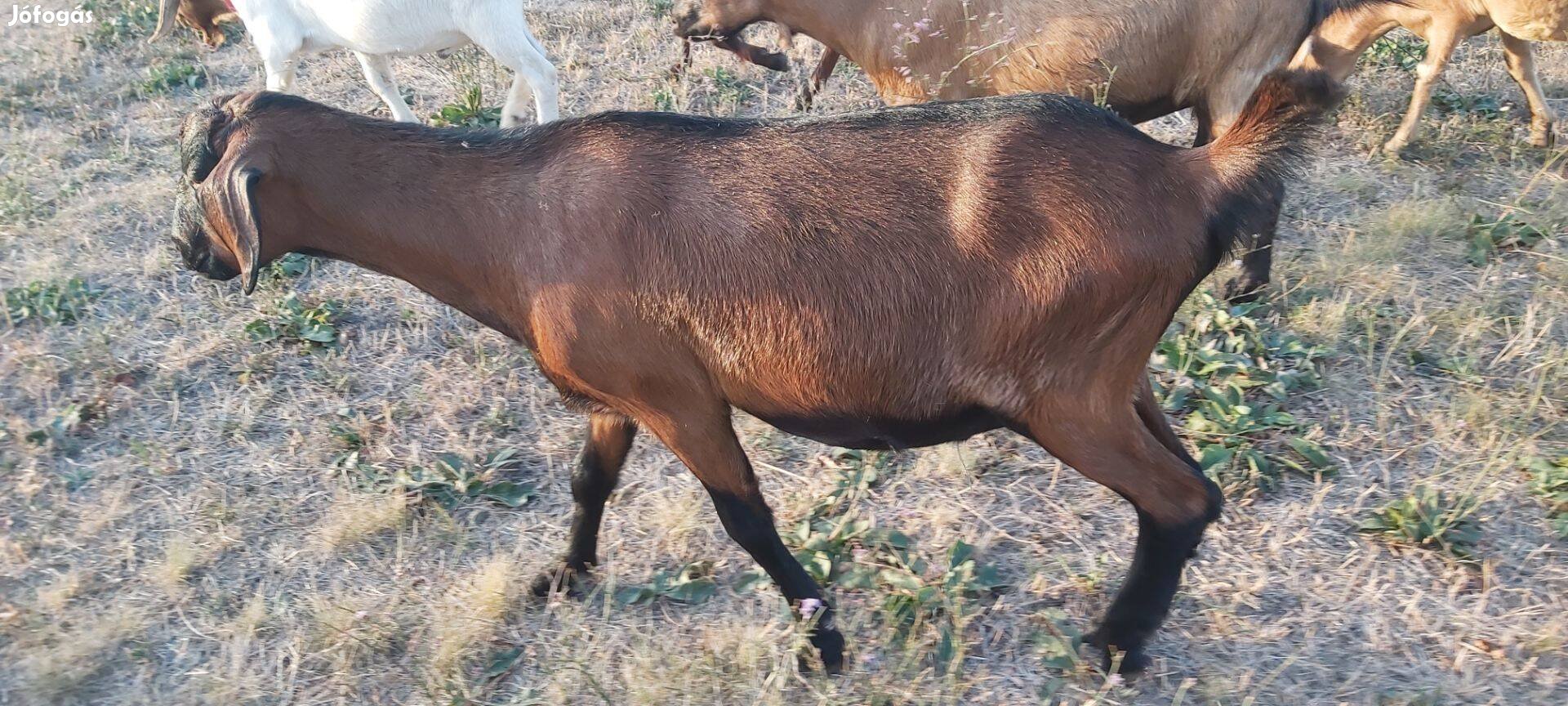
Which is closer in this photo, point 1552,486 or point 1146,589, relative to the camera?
point 1146,589

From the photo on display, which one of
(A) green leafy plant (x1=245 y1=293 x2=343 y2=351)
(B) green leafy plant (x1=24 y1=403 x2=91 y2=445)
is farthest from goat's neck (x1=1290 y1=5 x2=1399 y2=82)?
(B) green leafy plant (x1=24 y1=403 x2=91 y2=445)

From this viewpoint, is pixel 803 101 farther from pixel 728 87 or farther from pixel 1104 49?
pixel 1104 49

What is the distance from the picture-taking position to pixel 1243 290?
4.50m

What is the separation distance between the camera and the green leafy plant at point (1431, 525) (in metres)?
3.20

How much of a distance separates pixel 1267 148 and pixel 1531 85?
4542 mm

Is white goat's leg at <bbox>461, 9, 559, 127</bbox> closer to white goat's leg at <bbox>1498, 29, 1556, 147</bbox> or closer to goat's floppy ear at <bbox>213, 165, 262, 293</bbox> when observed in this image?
goat's floppy ear at <bbox>213, 165, 262, 293</bbox>

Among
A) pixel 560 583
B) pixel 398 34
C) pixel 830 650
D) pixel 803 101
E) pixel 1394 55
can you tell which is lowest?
pixel 560 583

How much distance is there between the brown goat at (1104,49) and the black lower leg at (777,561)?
2.59 meters

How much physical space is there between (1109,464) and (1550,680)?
1.45 m

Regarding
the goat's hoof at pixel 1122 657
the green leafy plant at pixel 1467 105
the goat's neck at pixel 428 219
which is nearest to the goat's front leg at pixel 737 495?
the goat's neck at pixel 428 219

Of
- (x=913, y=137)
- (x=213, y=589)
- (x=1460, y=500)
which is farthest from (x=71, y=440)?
(x=1460, y=500)

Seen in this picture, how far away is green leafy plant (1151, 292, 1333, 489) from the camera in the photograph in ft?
11.7

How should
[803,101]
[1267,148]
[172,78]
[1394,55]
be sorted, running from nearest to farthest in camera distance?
[1267,148]
[803,101]
[1394,55]
[172,78]

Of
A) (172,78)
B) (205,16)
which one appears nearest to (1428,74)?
(205,16)
